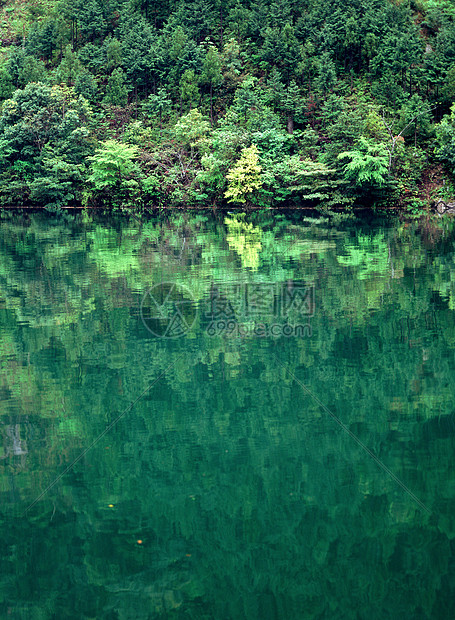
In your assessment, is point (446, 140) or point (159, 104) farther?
point (159, 104)

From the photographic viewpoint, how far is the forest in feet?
106

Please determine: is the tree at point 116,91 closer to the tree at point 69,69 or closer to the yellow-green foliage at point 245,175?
the tree at point 69,69

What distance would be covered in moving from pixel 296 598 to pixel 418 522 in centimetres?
112

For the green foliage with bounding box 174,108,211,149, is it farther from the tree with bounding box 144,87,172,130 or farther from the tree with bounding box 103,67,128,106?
the tree with bounding box 103,67,128,106

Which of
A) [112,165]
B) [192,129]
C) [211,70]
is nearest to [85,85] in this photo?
[211,70]

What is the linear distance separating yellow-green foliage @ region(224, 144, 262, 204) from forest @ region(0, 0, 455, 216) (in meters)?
0.10

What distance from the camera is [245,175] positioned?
33.0 metres

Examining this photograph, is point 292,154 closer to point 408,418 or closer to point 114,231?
point 114,231

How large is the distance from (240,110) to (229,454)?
33891mm

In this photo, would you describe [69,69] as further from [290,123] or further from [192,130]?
[290,123]

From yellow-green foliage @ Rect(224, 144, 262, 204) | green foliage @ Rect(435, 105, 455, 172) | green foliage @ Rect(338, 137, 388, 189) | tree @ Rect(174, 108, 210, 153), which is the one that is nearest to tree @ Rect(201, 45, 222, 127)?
tree @ Rect(174, 108, 210, 153)

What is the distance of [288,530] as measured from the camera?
171 inches

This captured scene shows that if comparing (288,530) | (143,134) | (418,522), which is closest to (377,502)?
(418,522)

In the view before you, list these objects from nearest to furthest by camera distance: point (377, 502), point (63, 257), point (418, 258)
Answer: point (377, 502)
point (418, 258)
point (63, 257)
